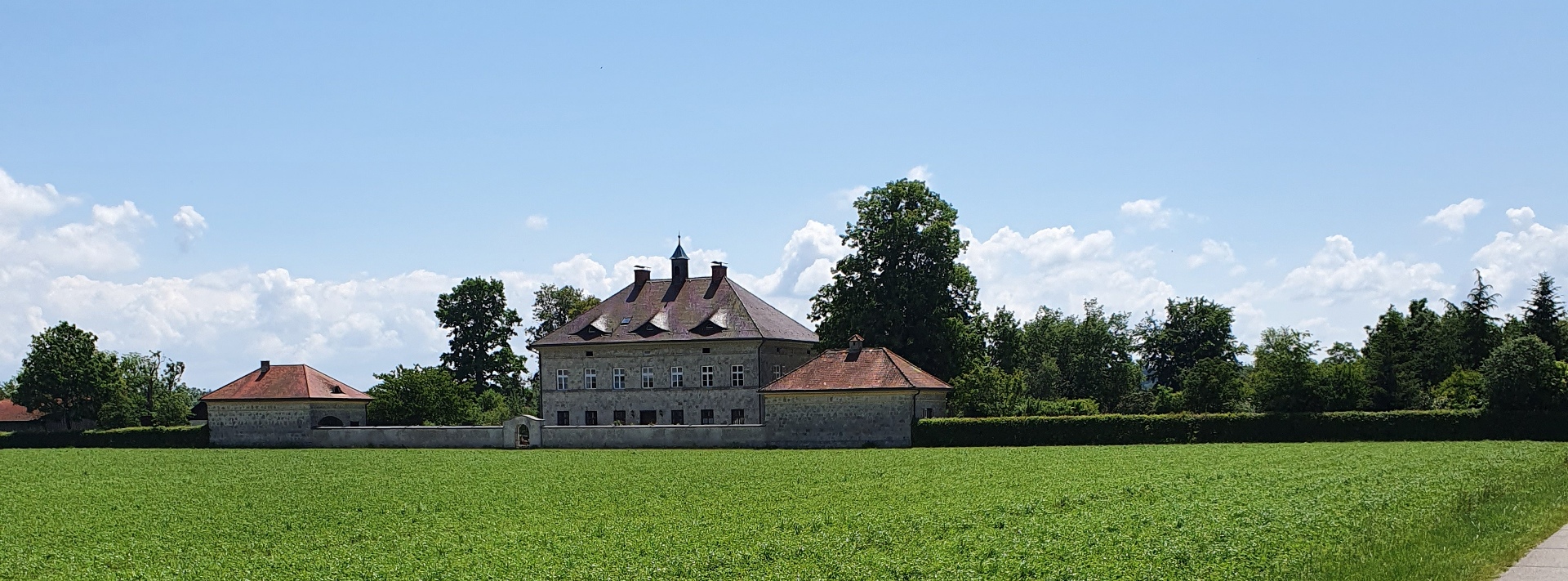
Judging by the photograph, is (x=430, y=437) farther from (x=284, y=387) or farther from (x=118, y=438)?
(x=118, y=438)

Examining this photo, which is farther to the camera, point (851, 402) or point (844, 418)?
point (844, 418)

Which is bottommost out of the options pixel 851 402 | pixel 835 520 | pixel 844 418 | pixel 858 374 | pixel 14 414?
pixel 835 520

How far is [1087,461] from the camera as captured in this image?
31.9 meters

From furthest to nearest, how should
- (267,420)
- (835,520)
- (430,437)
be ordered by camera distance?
(267,420), (430,437), (835,520)

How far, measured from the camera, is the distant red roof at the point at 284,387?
5759 cm

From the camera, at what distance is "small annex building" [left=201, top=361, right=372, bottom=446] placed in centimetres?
5722

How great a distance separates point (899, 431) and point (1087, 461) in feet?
46.5

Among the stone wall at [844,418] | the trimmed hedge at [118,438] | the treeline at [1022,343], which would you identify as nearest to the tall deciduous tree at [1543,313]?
the treeline at [1022,343]

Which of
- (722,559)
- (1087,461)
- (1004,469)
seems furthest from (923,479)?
(722,559)

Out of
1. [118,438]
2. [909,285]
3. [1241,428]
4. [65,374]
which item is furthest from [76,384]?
[1241,428]

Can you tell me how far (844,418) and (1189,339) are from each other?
46081mm

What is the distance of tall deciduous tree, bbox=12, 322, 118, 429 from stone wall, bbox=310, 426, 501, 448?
2864cm

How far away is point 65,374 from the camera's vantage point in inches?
2847

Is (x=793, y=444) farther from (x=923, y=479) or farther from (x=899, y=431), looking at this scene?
(x=923, y=479)
